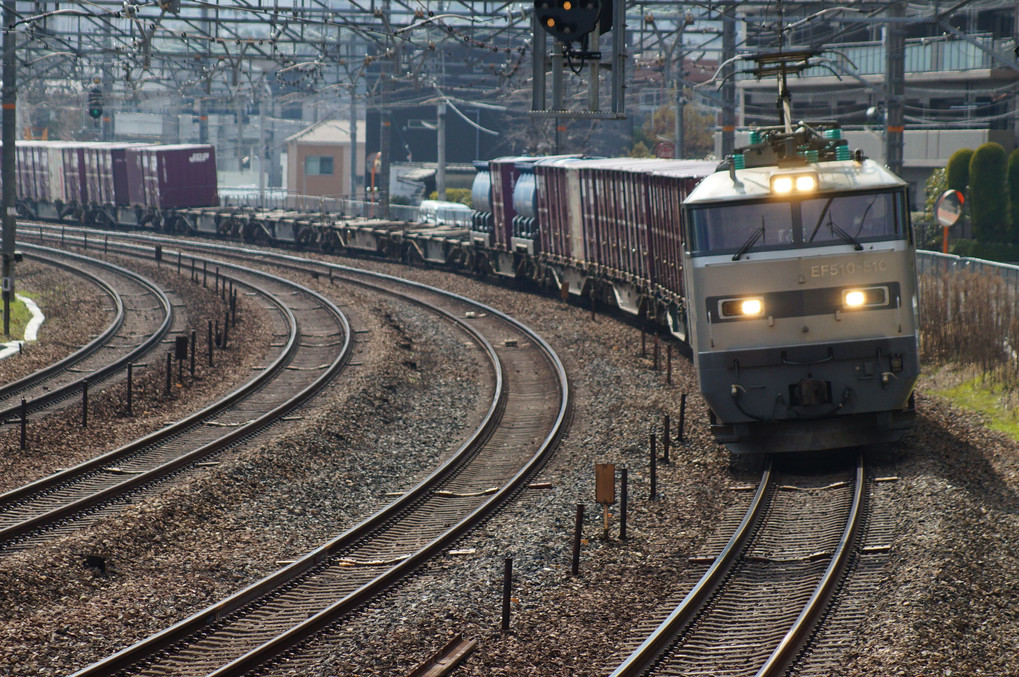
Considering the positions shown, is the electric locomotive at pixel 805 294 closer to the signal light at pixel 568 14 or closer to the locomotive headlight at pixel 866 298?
the locomotive headlight at pixel 866 298

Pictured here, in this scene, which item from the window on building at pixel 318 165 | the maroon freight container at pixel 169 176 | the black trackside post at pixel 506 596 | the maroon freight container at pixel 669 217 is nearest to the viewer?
the black trackside post at pixel 506 596

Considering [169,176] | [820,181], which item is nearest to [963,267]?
[820,181]

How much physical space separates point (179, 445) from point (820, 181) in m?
9.24

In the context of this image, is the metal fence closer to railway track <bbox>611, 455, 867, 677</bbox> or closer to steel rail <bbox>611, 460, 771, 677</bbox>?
railway track <bbox>611, 455, 867, 677</bbox>

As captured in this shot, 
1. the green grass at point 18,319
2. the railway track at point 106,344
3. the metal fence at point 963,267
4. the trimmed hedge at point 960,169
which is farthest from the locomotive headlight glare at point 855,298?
the trimmed hedge at point 960,169

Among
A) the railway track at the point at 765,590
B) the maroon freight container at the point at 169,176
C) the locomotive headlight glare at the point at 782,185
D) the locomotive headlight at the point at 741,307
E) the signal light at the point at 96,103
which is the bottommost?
the railway track at the point at 765,590

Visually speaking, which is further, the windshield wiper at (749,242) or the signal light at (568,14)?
the windshield wiper at (749,242)

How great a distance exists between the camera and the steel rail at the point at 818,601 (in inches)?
338

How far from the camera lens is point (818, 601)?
382 inches

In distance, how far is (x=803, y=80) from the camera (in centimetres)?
5622

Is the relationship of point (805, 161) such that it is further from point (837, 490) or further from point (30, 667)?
point (30, 667)

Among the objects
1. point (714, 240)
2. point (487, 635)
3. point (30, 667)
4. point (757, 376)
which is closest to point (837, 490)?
point (757, 376)

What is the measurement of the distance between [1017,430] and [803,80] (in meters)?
43.5

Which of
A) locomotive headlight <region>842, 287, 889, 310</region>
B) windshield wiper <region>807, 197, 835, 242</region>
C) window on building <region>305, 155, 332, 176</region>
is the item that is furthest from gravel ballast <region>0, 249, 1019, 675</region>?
window on building <region>305, 155, 332, 176</region>
